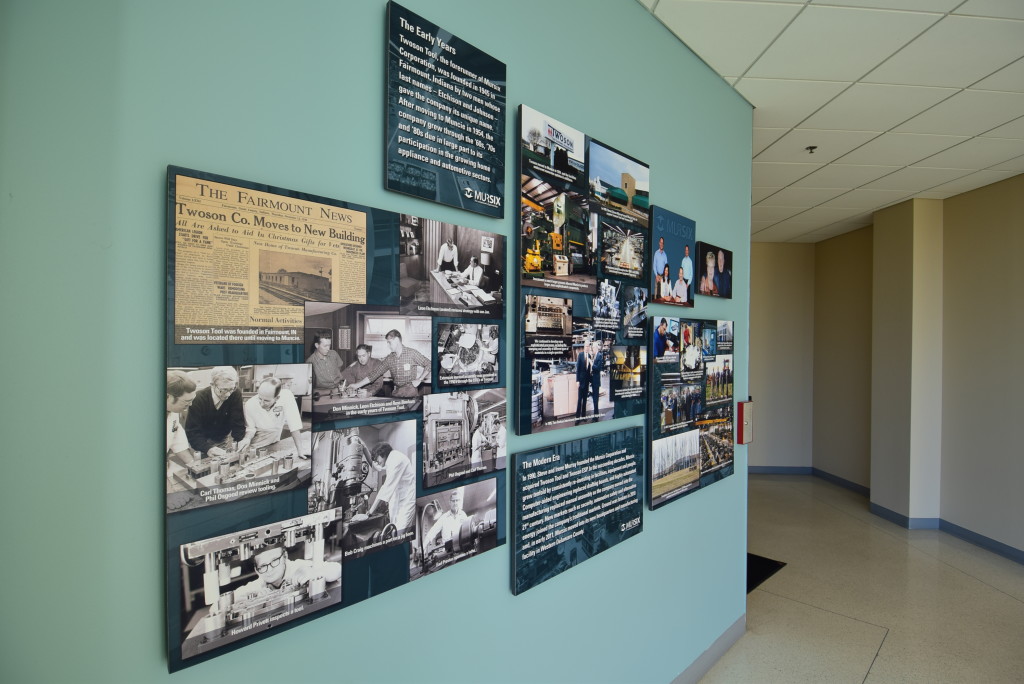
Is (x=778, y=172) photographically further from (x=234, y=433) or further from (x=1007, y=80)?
(x=234, y=433)

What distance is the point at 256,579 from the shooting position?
0.91 m

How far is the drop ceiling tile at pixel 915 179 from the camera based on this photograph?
3740 mm

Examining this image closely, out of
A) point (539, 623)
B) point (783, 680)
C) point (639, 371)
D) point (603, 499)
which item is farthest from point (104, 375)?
point (783, 680)

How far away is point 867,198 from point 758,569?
3.44m

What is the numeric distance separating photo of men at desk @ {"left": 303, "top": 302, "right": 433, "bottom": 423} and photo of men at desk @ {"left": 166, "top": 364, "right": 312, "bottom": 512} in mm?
45

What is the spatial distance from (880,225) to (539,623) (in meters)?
5.34

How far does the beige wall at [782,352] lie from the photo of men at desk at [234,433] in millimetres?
6494

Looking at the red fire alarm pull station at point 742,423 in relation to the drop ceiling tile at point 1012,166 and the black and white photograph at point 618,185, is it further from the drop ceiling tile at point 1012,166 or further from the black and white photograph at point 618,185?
the drop ceiling tile at point 1012,166

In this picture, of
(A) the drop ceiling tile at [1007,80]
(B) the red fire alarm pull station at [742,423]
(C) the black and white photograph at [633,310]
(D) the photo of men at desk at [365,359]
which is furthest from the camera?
(B) the red fire alarm pull station at [742,423]

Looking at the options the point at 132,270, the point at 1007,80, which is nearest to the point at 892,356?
the point at 1007,80

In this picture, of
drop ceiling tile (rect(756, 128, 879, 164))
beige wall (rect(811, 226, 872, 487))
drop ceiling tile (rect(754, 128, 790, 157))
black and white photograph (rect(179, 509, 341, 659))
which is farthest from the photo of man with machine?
beige wall (rect(811, 226, 872, 487))

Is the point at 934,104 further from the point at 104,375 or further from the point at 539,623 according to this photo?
the point at 104,375

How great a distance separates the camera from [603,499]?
1717 mm

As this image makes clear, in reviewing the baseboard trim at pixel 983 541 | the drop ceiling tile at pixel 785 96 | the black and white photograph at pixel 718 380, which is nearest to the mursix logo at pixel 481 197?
the black and white photograph at pixel 718 380
